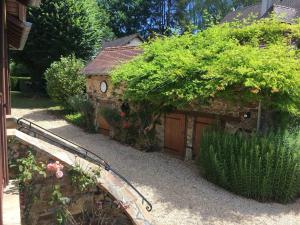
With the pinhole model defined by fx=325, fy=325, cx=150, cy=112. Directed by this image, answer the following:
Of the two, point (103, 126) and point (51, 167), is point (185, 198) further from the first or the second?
point (103, 126)

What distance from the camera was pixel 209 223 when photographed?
6.62 m

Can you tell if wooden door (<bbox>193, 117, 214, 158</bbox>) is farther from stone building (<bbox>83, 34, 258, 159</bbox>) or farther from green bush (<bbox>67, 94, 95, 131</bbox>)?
green bush (<bbox>67, 94, 95, 131</bbox>)

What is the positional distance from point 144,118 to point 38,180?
6.65m

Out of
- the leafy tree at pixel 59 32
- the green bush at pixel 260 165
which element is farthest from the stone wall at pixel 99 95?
the leafy tree at pixel 59 32

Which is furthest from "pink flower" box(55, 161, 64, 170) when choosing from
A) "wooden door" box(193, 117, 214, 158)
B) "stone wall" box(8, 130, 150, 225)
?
"wooden door" box(193, 117, 214, 158)

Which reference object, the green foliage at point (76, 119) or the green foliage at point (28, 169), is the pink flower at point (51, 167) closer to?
the green foliage at point (28, 169)

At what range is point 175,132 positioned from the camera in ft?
37.9

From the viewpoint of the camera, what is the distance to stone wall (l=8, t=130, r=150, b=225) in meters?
5.73

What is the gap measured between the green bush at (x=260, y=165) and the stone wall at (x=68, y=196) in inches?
117

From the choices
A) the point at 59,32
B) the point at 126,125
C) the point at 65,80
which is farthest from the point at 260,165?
the point at 59,32

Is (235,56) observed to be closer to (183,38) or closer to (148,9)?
(183,38)

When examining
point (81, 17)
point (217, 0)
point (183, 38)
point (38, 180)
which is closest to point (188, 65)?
point (183, 38)

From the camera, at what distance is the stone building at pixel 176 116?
9.52 metres

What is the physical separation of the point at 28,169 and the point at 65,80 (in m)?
13.7
